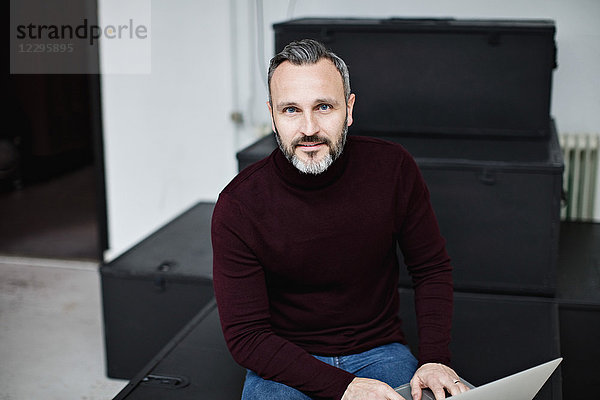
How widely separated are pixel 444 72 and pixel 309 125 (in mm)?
904

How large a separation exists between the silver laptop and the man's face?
48 centimetres

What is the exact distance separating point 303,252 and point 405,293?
68 cm

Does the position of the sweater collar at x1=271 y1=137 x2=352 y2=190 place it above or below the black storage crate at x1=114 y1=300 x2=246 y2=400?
above

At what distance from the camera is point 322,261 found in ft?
4.65

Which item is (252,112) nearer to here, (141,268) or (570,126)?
(141,268)

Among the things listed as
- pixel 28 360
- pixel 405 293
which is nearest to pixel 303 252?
pixel 405 293

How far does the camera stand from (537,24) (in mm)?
2123

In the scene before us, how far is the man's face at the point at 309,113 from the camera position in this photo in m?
1.32

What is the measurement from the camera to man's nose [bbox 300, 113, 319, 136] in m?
1.33

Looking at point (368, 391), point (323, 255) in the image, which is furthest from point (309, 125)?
point (368, 391)

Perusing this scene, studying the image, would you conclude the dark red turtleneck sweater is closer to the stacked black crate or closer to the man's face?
the man's face

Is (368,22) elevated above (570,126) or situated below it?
above

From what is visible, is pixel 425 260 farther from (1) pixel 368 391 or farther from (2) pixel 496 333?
(2) pixel 496 333

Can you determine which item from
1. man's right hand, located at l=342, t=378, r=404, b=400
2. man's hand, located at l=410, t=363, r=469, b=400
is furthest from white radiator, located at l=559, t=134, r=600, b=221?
man's right hand, located at l=342, t=378, r=404, b=400
